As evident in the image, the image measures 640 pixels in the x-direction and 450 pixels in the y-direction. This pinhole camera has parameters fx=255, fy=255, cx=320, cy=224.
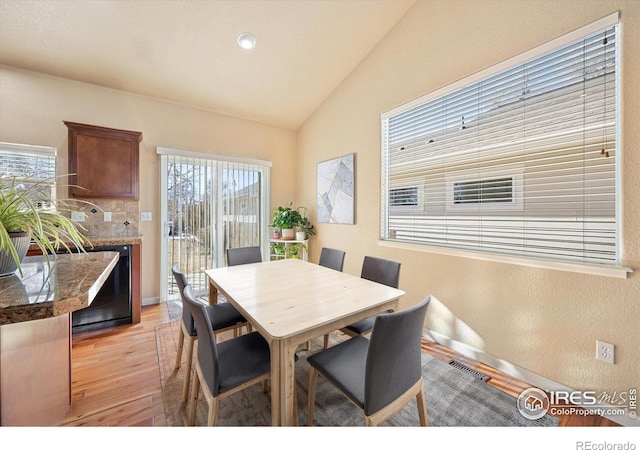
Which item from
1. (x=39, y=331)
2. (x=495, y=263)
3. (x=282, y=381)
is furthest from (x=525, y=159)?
(x=39, y=331)

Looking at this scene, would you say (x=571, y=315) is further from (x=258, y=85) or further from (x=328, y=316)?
(x=258, y=85)

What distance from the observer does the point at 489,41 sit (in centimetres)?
197

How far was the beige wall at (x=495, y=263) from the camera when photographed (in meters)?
1.42

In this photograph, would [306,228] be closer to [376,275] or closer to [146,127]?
[376,275]

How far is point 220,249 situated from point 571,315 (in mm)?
3706

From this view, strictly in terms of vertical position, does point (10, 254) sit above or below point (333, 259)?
above

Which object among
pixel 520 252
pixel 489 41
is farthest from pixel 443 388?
pixel 489 41

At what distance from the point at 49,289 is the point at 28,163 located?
9.47 ft

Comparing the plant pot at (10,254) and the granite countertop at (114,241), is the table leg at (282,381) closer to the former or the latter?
the plant pot at (10,254)

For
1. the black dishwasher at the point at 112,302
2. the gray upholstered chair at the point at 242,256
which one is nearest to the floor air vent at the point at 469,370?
the gray upholstered chair at the point at 242,256

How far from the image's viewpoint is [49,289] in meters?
0.88

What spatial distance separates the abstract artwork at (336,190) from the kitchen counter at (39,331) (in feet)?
7.92

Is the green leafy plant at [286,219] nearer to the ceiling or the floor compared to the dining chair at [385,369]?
nearer to the ceiling

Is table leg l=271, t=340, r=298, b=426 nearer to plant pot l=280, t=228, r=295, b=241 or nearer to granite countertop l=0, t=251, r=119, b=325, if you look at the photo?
granite countertop l=0, t=251, r=119, b=325
